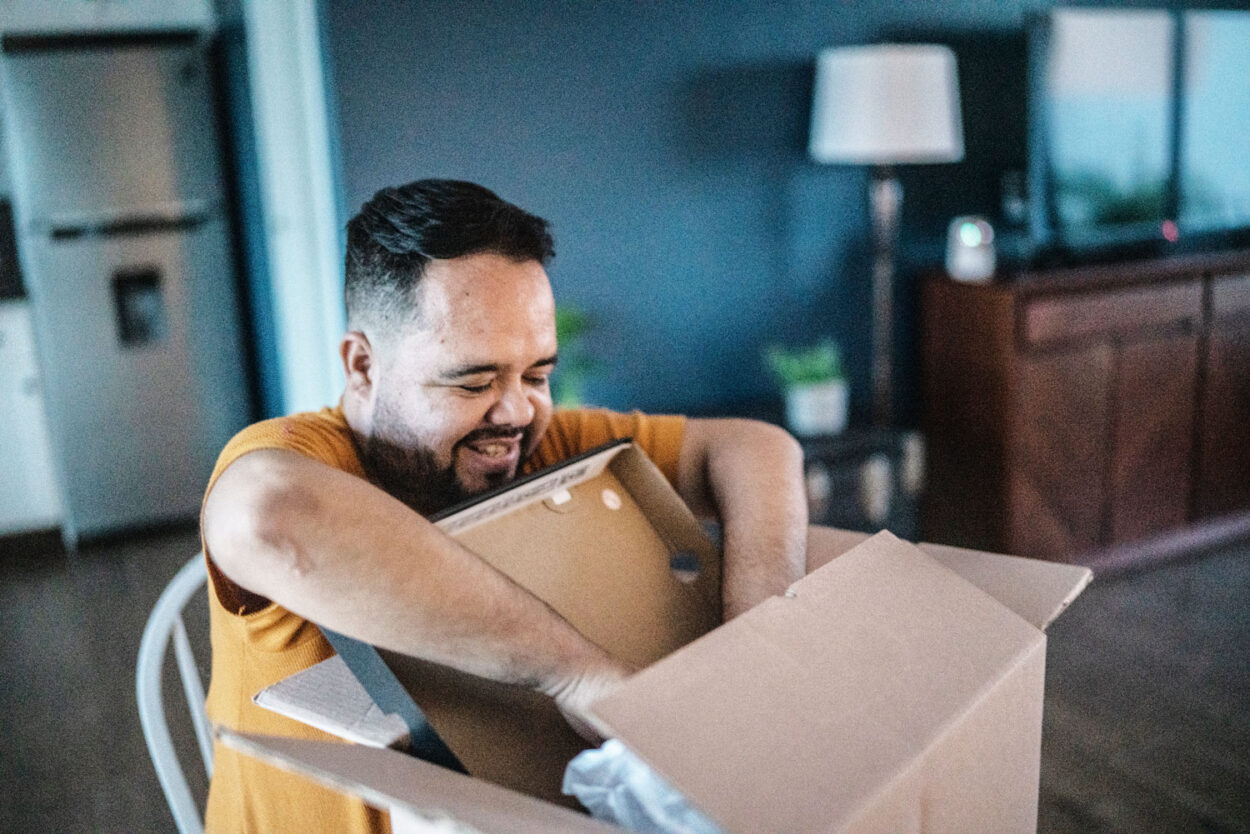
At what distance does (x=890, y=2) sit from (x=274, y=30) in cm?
178

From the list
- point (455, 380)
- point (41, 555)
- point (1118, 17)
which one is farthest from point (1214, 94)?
point (41, 555)

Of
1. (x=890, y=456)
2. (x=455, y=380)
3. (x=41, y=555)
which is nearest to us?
(x=455, y=380)

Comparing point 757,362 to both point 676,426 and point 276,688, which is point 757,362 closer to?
point 676,426

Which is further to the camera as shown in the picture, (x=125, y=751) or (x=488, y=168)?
(x=488, y=168)

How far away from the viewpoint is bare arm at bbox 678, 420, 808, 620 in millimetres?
1007

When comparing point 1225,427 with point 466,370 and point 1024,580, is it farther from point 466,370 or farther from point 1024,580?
point 466,370

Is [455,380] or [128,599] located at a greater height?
[455,380]

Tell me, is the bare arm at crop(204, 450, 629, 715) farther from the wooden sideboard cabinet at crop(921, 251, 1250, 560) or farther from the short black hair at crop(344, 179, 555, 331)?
the wooden sideboard cabinet at crop(921, 251, 1250, 560)

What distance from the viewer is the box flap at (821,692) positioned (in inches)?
22.9

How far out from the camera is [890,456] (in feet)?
9.59

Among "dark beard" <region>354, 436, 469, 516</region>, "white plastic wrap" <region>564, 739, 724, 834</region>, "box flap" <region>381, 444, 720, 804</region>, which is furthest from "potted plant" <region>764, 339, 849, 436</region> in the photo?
"white plastic wrap" <region>564, 739, 724, 834</region>

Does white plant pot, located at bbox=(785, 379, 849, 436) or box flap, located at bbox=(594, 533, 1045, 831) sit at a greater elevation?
box flap, located at bbox=(594, 533, 1045, 831)

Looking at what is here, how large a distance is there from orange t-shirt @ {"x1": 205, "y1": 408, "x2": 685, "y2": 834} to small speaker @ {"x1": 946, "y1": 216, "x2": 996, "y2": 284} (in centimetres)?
243

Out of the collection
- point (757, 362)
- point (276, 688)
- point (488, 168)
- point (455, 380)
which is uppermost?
point (488, 168)
